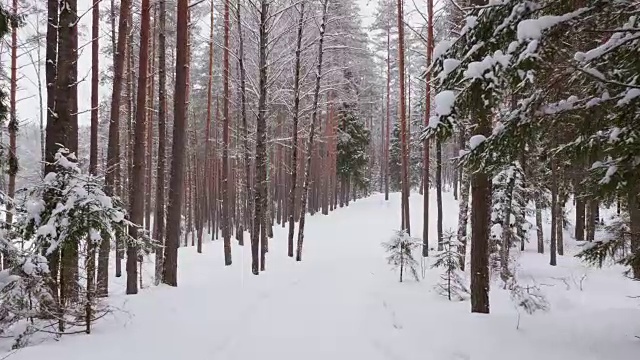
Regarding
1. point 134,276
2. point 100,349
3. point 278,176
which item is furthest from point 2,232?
point 278,176

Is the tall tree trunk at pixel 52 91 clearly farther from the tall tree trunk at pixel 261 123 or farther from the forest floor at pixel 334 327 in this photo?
the tall tree trunk at pixel 261 123

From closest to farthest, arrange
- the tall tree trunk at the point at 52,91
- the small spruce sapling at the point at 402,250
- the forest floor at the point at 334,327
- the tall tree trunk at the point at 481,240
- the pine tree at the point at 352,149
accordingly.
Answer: the forest floor at the point at 334,327, the tall tree trunk at the point at 52,91, the tall tree trunk at the point at 481,240, the small spruce sapling at the point at 402,250, the pine tree at the point at 352,149

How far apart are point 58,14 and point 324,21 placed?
388 inches

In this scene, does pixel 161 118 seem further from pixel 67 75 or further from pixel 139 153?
pixel 67 75

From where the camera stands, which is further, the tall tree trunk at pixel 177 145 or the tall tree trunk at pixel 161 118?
the tall tree trunk at pixel 161 118

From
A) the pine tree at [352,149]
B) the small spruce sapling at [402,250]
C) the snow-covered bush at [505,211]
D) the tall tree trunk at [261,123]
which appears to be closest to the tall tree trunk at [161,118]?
the tall tree trunk at [261,123]

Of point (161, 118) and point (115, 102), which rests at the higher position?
point (115, 102)

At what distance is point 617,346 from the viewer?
4395 mm

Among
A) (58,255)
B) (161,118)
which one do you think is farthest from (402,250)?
(58,255)

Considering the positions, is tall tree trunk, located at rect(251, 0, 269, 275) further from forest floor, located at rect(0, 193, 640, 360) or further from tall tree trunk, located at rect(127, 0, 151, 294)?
tall tree trunk, located at rect(127, 0, 151, 294)

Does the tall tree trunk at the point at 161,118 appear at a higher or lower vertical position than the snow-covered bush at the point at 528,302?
higher

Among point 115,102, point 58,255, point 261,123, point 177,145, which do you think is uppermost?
point 115,102

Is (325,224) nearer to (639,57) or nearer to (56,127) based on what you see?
(56,127)

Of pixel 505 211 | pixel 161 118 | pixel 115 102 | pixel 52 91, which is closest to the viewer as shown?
pixel 52 91
